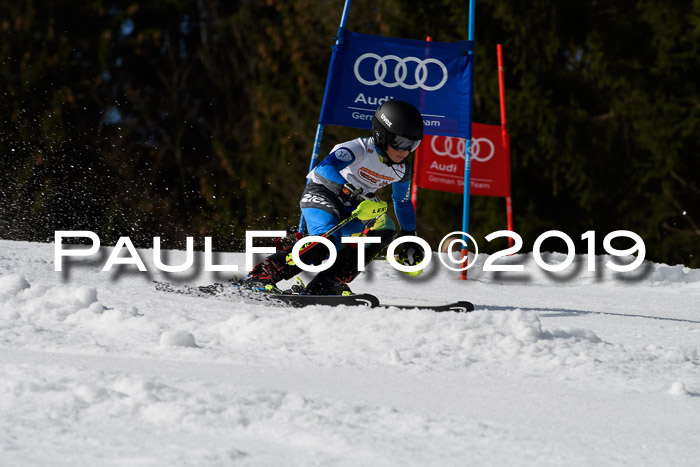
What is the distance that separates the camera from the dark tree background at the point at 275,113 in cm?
1752

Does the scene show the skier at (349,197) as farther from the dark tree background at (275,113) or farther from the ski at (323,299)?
the dark tree background at (275,113)

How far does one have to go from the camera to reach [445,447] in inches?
111

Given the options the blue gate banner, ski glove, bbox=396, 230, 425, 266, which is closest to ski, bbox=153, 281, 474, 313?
ski glove, bbox=396, 230, 425, 266

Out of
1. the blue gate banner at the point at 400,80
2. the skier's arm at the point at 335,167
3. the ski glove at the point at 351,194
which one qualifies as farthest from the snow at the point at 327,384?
the blue gate banner at the point at 400,80

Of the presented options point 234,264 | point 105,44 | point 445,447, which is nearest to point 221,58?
point 105,44

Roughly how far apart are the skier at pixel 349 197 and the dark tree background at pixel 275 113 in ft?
24.0

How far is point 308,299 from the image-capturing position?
5617mm

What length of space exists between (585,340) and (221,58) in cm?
2047

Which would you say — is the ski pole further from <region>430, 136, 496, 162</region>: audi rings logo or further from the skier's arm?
<region>430, 136, 496, 162</region>: audi rings logo

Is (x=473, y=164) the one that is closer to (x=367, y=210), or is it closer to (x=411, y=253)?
(x=411, y=253)

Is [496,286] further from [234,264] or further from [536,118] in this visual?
[536,118]

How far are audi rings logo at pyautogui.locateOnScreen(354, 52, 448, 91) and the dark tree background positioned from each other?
6.08 m

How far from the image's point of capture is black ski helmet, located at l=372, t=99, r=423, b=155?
5.69 metres

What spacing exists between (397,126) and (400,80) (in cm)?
282
